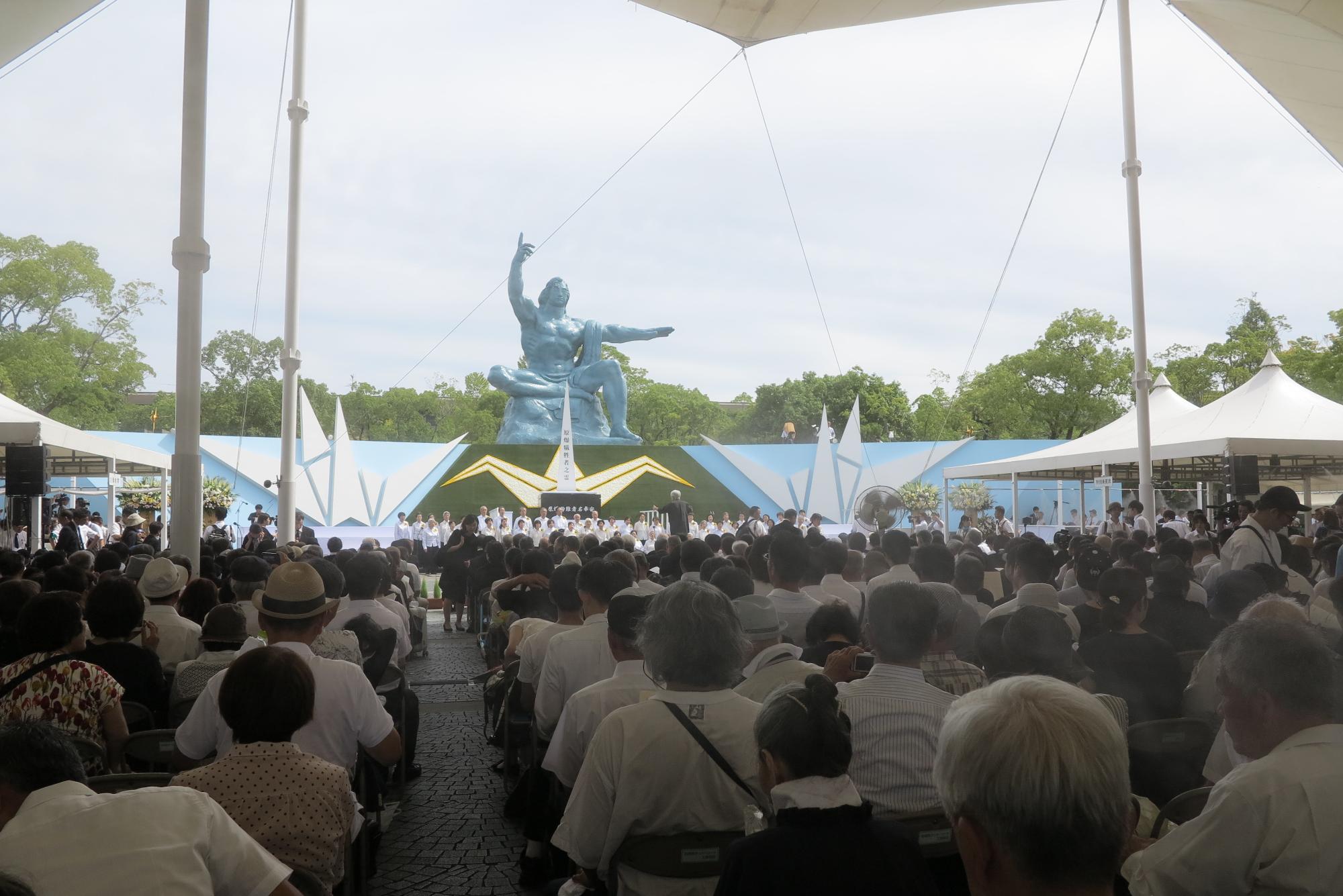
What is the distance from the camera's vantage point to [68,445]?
11.3 m

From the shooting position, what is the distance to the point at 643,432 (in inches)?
2539

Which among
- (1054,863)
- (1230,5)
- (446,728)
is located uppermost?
(1230,5)

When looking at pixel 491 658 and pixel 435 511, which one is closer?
pixel 491 658

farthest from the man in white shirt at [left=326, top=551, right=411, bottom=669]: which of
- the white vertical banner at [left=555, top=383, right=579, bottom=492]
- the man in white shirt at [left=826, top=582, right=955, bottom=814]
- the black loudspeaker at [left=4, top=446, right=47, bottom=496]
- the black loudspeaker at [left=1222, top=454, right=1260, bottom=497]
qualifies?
the white vertical banner at [left=555, top=383, right=579, bottom=492]

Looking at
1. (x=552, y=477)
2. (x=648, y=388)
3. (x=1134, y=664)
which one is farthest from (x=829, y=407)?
(x=1134, y=664)

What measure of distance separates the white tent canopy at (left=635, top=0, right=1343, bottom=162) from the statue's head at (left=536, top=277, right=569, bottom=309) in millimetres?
24569

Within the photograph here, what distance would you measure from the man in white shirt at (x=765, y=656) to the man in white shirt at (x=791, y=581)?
35.0 inches

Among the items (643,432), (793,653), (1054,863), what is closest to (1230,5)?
(793,653)

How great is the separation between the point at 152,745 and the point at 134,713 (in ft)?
1.23

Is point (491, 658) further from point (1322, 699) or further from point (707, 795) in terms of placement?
point (1322, 699)

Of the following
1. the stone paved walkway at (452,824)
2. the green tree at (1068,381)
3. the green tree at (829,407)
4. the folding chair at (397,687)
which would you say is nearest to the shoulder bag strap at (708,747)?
the stone paved walkway at (452,824)

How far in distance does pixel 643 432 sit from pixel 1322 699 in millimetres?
62670

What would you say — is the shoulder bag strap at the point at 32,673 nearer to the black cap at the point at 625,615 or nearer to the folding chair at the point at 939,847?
the black cap at the point at 625,615

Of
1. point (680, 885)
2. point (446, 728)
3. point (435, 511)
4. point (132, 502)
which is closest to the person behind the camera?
point (680, 885)
